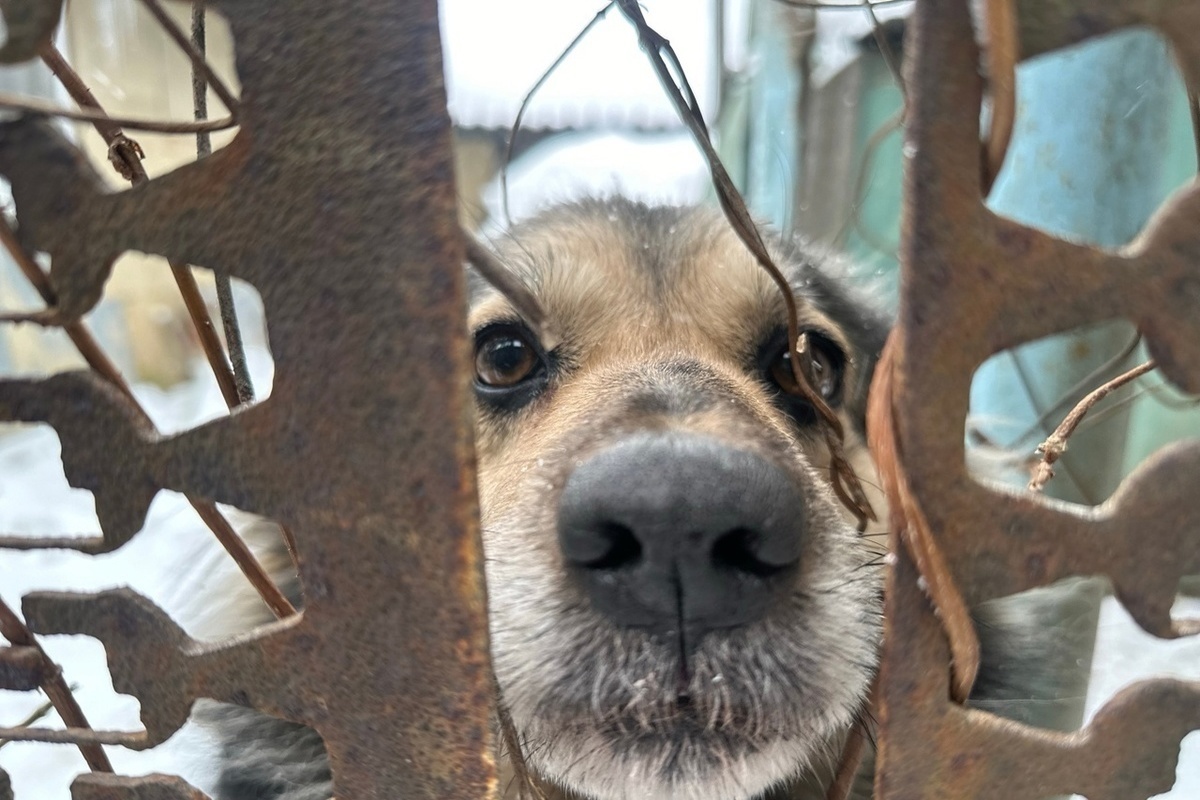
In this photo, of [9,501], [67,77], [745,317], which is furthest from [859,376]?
[9,501]

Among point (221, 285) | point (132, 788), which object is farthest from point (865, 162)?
point (132, 788)

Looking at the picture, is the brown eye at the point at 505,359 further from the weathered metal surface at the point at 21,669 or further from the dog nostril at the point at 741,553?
the weathered metal surface at the point at 21,669

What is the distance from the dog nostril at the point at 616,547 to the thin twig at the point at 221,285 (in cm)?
38

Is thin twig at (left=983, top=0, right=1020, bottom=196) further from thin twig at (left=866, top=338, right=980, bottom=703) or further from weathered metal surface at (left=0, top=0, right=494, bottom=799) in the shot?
weathered metal surface at (left=0, top=0, right=494, bottom=799)

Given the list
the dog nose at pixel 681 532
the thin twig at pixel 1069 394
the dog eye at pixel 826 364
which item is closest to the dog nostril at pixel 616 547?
the dog nose at pixel 681 532

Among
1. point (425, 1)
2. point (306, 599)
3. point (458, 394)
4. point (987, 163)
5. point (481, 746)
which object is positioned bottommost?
point (481, 746)

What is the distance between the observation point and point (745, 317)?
1.46 m

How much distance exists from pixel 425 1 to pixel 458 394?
0.85ft

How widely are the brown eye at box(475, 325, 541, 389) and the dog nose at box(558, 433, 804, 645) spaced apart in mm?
538

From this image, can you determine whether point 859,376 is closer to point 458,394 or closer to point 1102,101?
point 1102,101

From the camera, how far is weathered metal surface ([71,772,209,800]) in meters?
0.67

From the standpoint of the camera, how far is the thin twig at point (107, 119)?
581mm

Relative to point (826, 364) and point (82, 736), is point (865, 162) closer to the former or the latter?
point (826, 364)

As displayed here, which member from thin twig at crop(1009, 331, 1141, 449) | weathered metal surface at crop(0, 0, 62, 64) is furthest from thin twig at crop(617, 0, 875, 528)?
thin twig at crop(1009, 331, 1141, 449)
